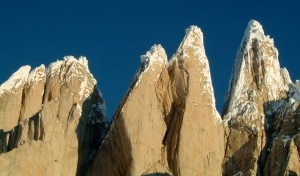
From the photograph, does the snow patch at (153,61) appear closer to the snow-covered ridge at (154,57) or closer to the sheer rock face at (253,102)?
the snow-covered ridge at (154,57)

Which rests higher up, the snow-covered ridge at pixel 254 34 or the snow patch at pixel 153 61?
the snow-covered ridge at pixel 254 34

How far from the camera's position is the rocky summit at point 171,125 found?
1841 inches

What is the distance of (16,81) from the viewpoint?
57219mm

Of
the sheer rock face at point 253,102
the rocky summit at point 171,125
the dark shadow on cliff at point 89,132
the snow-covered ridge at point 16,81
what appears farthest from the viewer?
the snow-covered ridge at point 16,81

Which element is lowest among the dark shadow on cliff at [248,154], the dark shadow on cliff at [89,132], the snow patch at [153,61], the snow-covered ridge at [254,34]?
the dark shadow on cliff at [248,154]

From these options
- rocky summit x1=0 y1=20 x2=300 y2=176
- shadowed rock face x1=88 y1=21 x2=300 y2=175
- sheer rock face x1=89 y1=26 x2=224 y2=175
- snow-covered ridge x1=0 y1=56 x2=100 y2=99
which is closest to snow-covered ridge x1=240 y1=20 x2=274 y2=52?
rocky summit x1=0 y1=20 x2=300 y2=176

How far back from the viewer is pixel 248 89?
5188cm

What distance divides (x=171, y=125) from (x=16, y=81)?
1386 centimetres

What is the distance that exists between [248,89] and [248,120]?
3090 millimetres

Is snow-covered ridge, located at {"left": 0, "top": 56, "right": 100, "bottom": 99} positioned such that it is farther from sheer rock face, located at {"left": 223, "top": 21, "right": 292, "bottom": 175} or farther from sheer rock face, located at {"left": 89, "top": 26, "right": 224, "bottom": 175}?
sheer rock face, located at {"left": 223, "top": 21, "right": 292, "bottom": 175}

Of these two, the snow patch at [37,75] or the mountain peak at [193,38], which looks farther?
the snow patch at [37,75]

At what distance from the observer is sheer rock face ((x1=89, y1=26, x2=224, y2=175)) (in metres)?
46.6

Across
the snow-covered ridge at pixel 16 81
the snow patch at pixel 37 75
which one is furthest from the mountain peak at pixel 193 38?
the snow-covered ridge at pixel 16 81

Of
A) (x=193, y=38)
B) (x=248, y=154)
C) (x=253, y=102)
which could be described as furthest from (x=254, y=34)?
(x=248, y=154)
